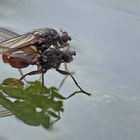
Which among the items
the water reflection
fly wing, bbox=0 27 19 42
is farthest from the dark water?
fly wing, bbox=0 27 19 42

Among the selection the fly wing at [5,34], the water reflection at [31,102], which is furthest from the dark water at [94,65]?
the fly wing at [5,34]

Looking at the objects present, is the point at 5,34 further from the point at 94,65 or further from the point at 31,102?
the point at 31,102

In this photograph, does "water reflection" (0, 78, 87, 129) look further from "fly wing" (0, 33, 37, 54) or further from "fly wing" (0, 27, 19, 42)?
"fly wing" (0, 27, 19, 42)

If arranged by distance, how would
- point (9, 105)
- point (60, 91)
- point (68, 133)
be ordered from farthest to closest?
point (60, 91)
point (9, 105)
point (68, 133)

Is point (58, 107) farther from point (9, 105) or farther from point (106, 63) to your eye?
point (106, 63)

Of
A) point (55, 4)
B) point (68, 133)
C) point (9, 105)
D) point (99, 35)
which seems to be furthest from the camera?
point (55, 4)

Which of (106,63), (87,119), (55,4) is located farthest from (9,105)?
(55,4)

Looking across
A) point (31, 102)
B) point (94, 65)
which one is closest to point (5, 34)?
point (94, 65)

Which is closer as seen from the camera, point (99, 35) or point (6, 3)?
point (99, 35)
